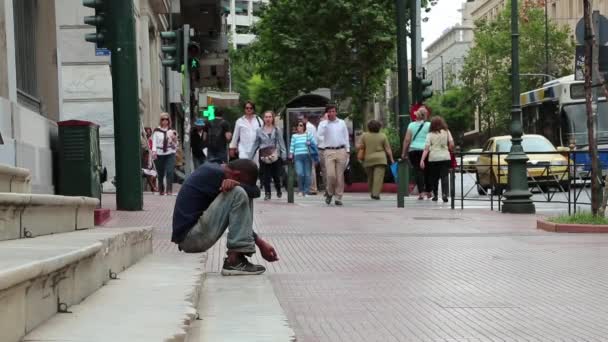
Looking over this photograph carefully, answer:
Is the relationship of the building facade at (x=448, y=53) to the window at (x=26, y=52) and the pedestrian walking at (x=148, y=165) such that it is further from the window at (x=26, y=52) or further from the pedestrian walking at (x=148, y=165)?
the window at (x=26, y=52)

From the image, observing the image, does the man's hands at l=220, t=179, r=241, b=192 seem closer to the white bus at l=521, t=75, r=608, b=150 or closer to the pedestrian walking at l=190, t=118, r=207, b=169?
the pedestrian walking at l=190, t=118, r=207, b=169

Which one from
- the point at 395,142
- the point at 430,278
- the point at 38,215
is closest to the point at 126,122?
the point at 430,278

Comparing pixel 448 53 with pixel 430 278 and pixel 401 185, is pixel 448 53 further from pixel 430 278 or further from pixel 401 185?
pixel 430 278

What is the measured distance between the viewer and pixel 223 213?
8031mm

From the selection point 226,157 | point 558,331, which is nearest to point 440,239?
point 558,331

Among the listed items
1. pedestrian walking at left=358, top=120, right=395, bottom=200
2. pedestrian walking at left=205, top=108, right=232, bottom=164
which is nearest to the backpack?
pedestrian walking at left=205, top=108, right=232, bottom=164

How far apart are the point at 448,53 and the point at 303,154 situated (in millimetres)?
127548

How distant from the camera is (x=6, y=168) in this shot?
24.3ft

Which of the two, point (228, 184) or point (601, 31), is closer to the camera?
point (228, 184)

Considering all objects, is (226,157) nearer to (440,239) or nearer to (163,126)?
(163,126)

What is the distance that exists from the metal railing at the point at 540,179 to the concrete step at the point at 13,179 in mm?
9942

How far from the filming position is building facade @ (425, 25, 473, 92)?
13666 centimetres

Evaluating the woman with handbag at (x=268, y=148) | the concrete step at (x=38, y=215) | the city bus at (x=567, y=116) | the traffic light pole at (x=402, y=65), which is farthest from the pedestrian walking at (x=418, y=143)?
the concrete step at (x=38, y=215)

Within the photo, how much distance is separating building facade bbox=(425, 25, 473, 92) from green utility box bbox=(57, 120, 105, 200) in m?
118
